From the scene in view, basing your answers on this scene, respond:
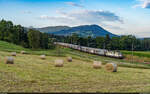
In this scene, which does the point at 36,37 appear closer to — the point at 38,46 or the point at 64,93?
the point at 38,46

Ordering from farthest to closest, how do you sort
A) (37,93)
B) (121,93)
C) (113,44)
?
(113,44) → (121,93) → (37,93)

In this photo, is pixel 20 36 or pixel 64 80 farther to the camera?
pixel 20 36

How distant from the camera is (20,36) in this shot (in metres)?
75.9

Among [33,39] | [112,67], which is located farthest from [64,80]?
[33,39]

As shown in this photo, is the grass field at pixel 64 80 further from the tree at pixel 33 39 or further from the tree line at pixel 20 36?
the tree line at pixel 20 36

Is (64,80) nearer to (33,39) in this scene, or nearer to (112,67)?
(112,67)

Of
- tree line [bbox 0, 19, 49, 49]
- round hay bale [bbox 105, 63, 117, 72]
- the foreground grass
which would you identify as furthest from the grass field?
tree line [bbox 0, 19, 49, 49]

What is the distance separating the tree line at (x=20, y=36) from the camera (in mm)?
68375

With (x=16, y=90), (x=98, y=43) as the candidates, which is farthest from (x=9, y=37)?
(x=16, y=90)

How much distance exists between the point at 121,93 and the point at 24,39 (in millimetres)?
75356

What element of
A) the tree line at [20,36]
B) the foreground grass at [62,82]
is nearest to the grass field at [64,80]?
the foreground grass at [62,82]

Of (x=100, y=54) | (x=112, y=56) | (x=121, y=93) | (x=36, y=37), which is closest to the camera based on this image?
(x=121, y=93)

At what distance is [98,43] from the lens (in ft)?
354

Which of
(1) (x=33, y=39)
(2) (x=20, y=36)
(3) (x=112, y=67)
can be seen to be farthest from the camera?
(2) (x=20, y=36)
